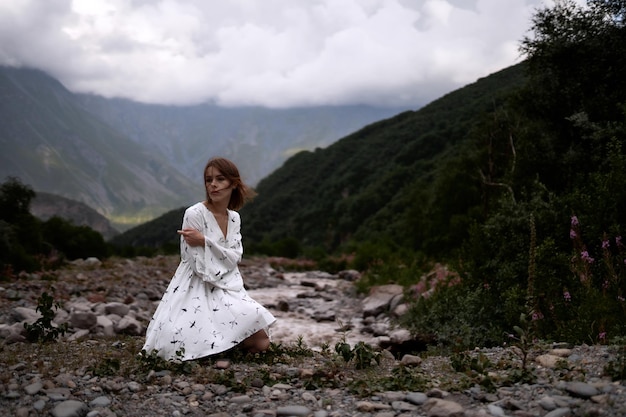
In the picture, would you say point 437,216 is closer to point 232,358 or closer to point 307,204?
point 232,358

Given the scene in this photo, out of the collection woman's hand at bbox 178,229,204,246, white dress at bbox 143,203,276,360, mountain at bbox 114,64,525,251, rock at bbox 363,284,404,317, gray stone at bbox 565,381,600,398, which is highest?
mountain at bbox 114,64,525,251

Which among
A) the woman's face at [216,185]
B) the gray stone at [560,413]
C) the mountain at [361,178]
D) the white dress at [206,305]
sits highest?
the mountain at [361,178]

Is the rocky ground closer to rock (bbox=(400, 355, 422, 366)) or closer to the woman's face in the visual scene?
rock (bbox=(400, 355, 422, 366))

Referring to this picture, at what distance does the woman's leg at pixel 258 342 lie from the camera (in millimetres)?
6035

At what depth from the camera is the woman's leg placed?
6.04 metres

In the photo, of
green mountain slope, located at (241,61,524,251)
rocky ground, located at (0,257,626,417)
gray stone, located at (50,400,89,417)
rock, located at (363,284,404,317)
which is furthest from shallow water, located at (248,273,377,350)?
green mountain slope, located at (241,61,524,251)

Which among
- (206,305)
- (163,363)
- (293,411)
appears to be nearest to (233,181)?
(206,305)

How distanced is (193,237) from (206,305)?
0.80 meters

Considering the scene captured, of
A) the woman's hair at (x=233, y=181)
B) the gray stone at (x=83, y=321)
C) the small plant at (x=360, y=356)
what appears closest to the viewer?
the small plant at (x=360, y=356)

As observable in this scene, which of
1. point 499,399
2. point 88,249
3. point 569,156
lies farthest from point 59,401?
point 88,249

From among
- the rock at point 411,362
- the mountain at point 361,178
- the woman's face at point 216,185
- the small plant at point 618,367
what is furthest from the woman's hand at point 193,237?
the mountain at point 361,178

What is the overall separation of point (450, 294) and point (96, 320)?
611cm

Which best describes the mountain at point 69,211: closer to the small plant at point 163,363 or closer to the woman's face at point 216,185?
the woman's face at point 216,185

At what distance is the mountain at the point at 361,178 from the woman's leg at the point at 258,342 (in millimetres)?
30931
